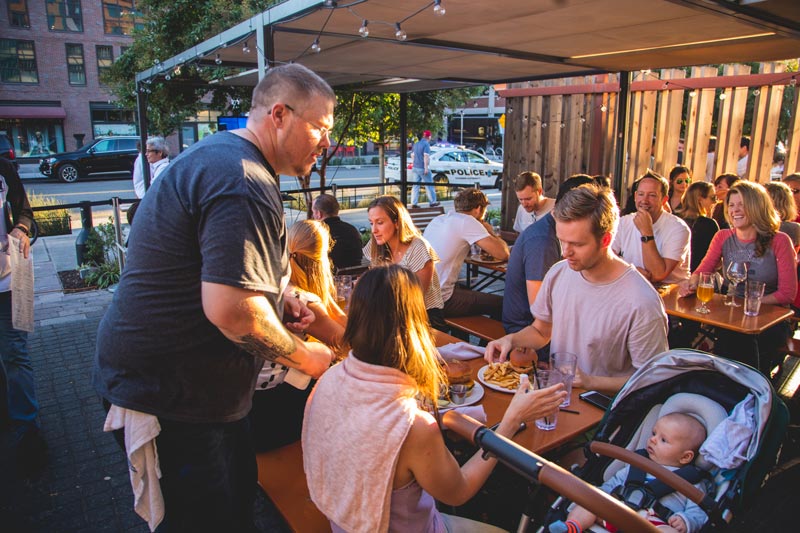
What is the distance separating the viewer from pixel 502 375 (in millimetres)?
2582

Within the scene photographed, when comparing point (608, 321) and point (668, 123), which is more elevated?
point (668, 123)

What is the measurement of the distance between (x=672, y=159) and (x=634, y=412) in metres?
7.24

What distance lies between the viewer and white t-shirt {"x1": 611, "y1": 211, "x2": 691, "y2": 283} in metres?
4.48

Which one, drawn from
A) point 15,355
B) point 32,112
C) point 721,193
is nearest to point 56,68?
point 32,112

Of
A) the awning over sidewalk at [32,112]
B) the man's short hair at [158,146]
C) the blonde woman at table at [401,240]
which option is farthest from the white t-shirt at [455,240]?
the awning over sidewalk at [32,112]

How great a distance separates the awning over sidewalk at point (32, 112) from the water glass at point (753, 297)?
36765 millimetres

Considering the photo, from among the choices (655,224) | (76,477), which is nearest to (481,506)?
(76,477)

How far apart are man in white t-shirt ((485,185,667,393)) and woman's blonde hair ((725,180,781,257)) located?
2.16m

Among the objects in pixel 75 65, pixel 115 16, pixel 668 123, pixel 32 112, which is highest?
pixel 115 16

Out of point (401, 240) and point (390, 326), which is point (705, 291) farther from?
point (390, 326)

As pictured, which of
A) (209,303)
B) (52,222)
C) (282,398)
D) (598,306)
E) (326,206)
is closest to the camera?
(209,303)

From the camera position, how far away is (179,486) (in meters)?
1.80

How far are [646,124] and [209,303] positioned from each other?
28.5 ft

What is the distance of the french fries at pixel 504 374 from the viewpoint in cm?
252
